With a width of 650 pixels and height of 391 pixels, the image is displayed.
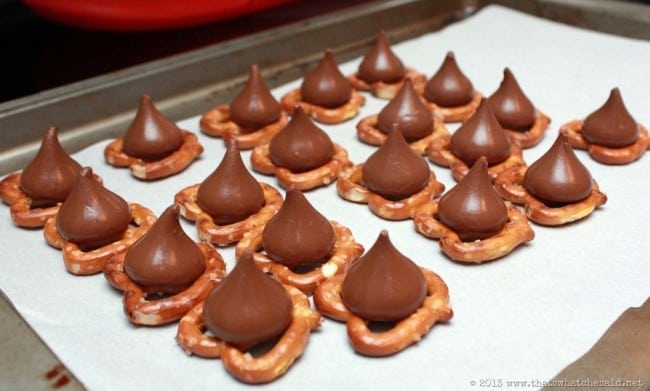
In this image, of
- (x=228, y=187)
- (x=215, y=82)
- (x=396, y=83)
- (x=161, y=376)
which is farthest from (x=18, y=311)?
(x=396, y=83)

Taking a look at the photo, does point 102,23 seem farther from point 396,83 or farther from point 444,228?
point 444,228

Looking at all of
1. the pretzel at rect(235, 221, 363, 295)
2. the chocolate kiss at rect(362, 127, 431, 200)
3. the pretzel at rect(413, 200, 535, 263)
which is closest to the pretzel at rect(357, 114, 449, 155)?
the chocolate kiss at rect(362, 127, 431, 200)

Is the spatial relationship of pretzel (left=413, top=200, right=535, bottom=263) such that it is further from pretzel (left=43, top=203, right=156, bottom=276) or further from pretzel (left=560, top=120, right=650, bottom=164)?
pretzel (left=43, top=203, right=156, bottom=276)

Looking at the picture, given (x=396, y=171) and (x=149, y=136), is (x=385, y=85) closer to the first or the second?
(x=396, y=171)

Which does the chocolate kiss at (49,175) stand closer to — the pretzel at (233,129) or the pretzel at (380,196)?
the pretzel at (233,129)

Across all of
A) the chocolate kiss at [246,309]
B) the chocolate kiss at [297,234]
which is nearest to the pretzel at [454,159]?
the chocolate kiss at [297,234]
